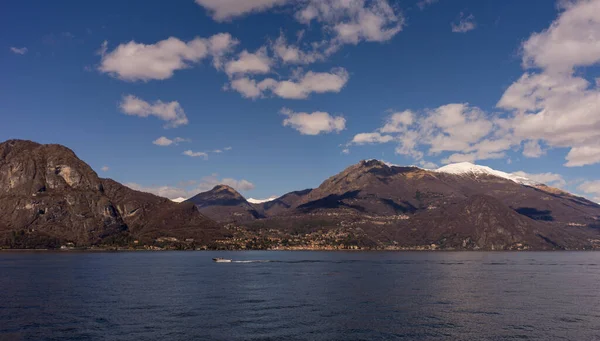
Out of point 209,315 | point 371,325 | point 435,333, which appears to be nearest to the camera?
point 435,333

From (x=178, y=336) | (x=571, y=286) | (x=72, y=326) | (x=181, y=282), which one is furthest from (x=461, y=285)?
(x=72, y=326)

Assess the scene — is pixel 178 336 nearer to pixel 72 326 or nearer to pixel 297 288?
pixel 72 326

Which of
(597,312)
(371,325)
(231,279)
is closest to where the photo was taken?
(371,325)

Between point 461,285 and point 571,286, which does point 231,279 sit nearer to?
point 461,285

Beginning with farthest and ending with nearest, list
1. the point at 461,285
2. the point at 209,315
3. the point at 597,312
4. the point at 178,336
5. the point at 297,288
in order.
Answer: the point at 461,285 < the point at 297,288 < the point at 597,312 < the point at 209,315 < the point at 178,336

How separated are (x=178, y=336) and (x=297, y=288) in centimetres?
7676

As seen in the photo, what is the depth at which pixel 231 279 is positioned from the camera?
190750 mm

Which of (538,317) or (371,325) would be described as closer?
(371,325)

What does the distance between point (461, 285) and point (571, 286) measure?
40.8 meters

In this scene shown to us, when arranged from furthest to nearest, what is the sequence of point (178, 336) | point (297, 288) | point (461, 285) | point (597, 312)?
point (461, 285) < point (297, 288) < point (597, 312) < point (178, 336)

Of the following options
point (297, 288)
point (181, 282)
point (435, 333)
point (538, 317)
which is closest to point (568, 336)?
point (538, 317)

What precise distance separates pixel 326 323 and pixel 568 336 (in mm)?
47707

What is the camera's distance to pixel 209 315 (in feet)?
356

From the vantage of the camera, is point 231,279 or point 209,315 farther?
point 231,279
